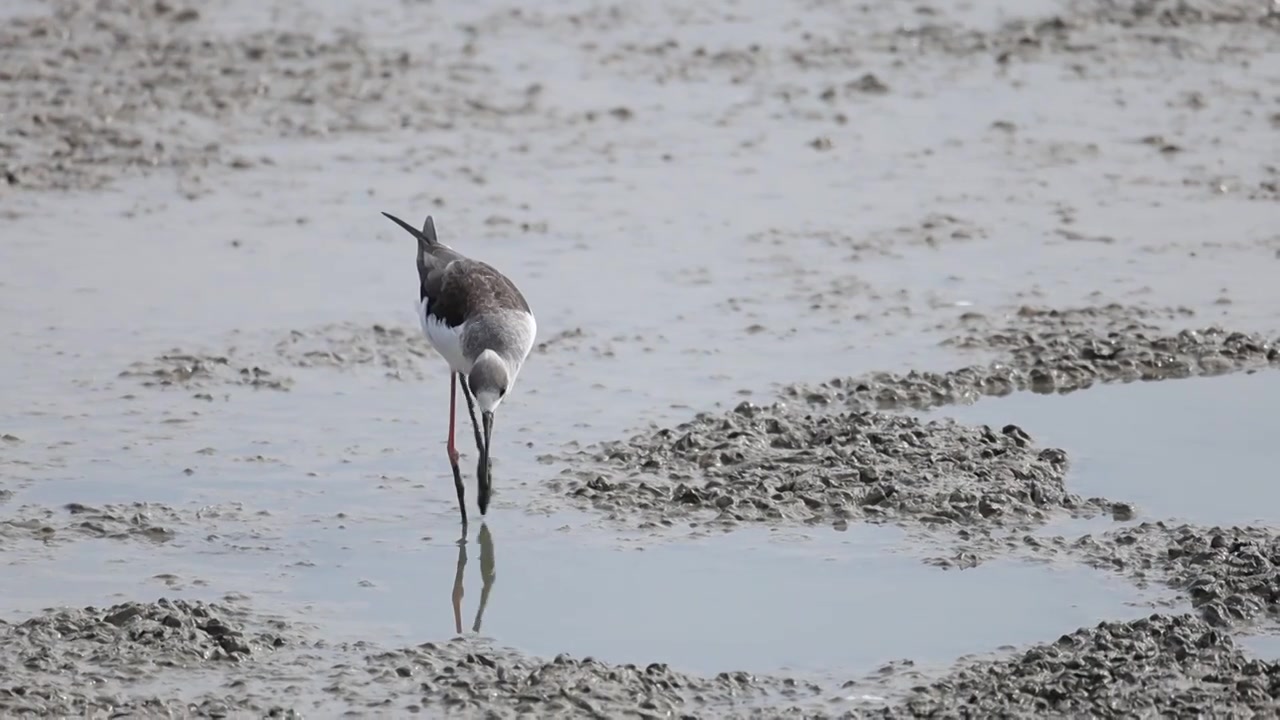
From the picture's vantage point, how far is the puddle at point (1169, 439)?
8047 mm

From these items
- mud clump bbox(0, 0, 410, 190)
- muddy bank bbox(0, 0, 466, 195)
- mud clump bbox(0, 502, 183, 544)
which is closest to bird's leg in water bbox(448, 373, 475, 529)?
mud clump bbox(0, 502, 183, 544)

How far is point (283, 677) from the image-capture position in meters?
6.40

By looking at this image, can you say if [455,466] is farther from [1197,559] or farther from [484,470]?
[1197,559]

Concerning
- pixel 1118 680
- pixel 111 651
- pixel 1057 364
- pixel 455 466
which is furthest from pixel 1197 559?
pixel 111 651

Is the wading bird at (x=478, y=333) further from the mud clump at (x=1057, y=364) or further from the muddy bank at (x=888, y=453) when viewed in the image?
the mud clump at (x=1057, y=364)

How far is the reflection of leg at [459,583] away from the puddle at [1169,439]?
2.57 metres

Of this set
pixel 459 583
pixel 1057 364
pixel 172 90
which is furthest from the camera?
pixel 172 90

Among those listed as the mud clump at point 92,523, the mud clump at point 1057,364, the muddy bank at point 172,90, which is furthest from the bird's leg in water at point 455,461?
the muddy bank at point 172,90

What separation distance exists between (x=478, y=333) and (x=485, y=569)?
3.71 ft

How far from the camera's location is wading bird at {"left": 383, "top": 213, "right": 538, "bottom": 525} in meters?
7.87

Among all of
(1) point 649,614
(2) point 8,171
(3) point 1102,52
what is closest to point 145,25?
(2) point 8,171

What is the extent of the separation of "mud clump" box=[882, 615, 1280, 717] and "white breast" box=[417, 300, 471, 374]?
9.14 feet

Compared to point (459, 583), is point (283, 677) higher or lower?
higher

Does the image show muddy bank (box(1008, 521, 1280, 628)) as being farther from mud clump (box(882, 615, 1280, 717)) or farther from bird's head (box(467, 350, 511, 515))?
bird's head (box(467, 350, 511, 515))
